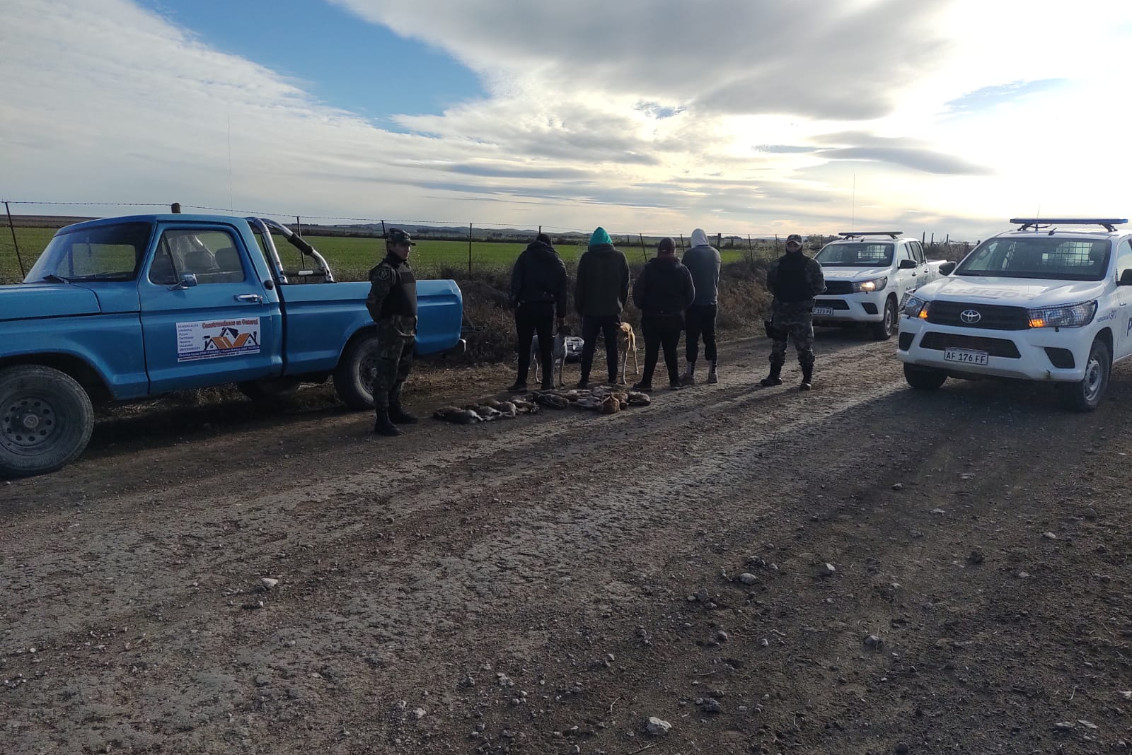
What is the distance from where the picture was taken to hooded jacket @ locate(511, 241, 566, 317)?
958cm

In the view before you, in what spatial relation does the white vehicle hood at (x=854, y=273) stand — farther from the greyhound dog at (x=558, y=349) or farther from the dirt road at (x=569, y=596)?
the dirt road at (x=569, y=596)

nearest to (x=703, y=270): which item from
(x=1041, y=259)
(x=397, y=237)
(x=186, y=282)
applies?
(x=1041, y=259)

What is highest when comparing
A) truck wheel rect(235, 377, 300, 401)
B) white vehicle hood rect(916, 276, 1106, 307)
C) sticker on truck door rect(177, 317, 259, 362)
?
white vehicle hood rect(916, 276, 1106, 307)

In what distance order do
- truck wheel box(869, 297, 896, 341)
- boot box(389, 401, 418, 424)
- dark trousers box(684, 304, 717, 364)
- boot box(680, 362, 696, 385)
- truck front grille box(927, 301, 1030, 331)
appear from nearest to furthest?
boot box(389, 401, 418, 424) < truck front grille box(927, 301, 1030, 331) < boot box(680, 362, 696, 385) < dark trousers box(684, 304, 717, 364) < truck wheel box(869, 297, 896, 341)

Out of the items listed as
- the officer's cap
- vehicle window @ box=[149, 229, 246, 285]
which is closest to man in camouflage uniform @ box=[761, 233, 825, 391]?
the officer's cap

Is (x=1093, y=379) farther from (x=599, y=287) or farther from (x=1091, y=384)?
(x=599, y=287)

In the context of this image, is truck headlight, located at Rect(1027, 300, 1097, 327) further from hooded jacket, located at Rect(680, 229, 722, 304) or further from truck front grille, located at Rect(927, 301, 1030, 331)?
hooded jacket, located at Rect(680, 229, 722, 304)

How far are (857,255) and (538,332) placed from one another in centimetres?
982

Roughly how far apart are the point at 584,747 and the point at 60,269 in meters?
6.44

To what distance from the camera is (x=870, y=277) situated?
1559cm

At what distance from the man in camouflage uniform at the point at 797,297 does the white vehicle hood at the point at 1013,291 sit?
4.24 ft

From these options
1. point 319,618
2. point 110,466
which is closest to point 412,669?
point 319,618

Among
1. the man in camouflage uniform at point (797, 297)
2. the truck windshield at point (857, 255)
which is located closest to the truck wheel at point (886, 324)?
the truck windshield at point (857, 255)

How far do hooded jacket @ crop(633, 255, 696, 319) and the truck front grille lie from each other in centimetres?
289
